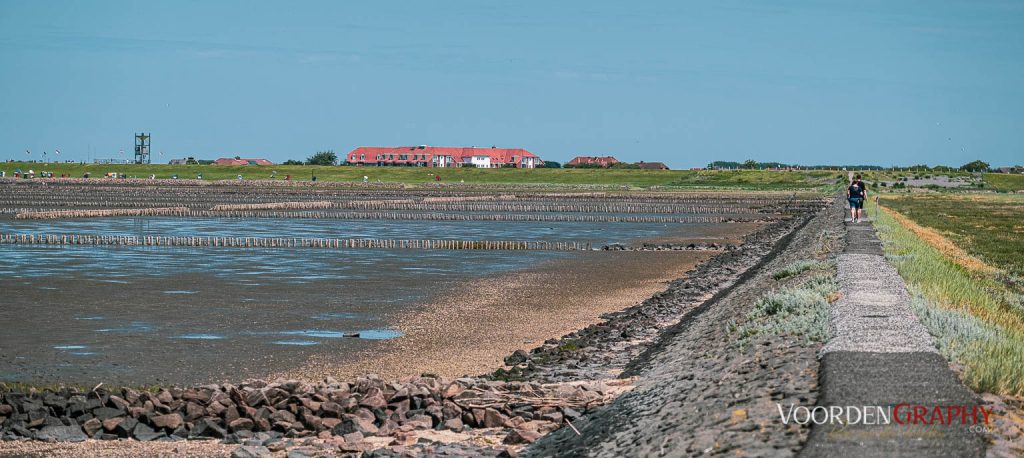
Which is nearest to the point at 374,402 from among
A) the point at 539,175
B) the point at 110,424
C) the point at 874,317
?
the point at 110,424

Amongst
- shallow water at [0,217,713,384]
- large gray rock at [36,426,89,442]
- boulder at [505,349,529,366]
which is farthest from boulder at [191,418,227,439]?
boulder at [505,349,529,366]

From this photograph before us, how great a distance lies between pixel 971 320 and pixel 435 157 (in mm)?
167735

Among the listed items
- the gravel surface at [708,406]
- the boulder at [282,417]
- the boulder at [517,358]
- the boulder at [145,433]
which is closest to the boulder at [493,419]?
the gravel surface at [708,406]

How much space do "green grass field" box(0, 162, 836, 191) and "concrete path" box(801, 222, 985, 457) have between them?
10544cm

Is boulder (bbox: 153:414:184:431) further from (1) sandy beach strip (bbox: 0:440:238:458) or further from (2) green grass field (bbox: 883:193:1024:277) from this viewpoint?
(2) green grass field (bbox: 883:193:1024:277)

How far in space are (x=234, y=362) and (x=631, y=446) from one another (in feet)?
24.2

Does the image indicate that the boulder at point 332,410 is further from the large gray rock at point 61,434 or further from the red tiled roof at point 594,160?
the red tiled roof at point 594,160

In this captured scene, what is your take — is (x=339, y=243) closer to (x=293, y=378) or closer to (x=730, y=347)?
(x=293, y=378)

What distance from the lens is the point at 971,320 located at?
38.7 feet

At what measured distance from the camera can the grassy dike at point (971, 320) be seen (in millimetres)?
8570

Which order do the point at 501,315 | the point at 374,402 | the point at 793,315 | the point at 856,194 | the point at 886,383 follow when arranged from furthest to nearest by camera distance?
the point at 856,194, the point at 501,315, the point at 793,315, the point at 374,402, the point at 886,383

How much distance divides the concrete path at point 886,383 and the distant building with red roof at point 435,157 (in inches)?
6515

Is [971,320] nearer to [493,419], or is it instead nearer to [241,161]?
[493,419]

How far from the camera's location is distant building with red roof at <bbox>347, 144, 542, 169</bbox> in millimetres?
178125
